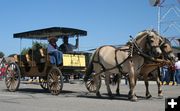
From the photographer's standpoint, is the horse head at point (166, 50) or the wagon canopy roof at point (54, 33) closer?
the horse head at point (166, 50)

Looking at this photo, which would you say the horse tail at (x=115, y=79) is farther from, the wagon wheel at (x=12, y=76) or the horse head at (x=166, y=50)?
the wagon wheel at (x=12, y=76)

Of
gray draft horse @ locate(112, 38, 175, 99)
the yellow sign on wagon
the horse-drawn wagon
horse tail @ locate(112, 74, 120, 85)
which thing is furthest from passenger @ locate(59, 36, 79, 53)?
gray draft horse @ locate(112, 38, 175, 99)

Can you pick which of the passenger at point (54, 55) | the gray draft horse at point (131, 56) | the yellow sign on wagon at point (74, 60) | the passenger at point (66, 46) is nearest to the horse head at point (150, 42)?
the gray draft horse at point (131, 56)

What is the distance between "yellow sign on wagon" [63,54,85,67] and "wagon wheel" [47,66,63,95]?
0.77m

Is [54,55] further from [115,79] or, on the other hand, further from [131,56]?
[131,56]

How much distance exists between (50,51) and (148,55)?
4.11m

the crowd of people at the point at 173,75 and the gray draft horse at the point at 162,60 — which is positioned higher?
the gray draft horse at the point at 162,60

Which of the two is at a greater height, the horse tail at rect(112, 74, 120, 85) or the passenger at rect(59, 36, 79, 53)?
the passenger at rect(59, 36, 79, 53)

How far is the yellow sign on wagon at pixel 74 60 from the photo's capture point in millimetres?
15336

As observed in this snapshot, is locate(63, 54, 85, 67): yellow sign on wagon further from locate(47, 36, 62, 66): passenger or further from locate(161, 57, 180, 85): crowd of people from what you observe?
locate(161, 57, 180, 85): crowd of people

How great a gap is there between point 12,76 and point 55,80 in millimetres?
3388

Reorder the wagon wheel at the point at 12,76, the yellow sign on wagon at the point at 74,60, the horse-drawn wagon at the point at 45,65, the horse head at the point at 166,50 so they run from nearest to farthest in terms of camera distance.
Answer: the horse head at the point at 166,50 → the horse-drawn wagon at the point at 45,65 → the yellow sign on wagon at the point at 74,60 → the wagon wheel at the point at 12,76

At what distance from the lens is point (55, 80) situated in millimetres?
14492

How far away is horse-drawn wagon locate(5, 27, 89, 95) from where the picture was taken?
14.7 metres
